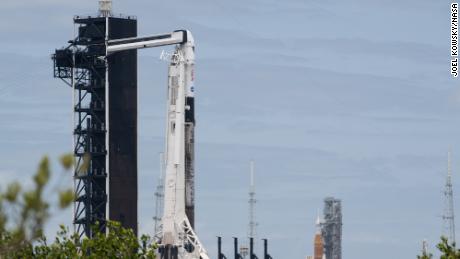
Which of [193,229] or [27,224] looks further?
[193,229]

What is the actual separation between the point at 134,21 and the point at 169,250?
25.3 meters

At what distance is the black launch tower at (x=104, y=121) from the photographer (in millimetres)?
169750

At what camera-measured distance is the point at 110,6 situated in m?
175

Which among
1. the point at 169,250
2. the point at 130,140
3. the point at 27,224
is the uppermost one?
the point at 130,140

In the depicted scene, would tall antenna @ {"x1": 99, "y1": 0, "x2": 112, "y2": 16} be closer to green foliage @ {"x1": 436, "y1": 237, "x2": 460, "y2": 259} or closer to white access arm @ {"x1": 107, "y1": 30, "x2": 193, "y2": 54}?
white access arm @ {"x1": 107, "y1": 30, "x2": 193, "y2": 54}

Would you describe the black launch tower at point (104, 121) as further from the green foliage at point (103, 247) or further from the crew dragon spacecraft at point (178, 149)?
the green foliage at point (103, 247)

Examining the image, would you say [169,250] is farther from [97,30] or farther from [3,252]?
[3,252]

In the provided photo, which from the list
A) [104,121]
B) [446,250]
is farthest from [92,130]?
[446,250]

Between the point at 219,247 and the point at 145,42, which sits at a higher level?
the point at 145,42

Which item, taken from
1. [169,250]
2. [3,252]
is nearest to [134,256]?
[3,252]

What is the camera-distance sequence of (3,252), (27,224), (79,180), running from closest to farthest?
(27,224), (3,252), (79,180)

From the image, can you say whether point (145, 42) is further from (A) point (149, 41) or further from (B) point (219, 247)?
(B) point (219, 247)

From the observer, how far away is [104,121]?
170250 mm

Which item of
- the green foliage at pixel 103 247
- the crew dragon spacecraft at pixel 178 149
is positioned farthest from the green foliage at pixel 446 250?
the crew dragon spacecraft at pixel 178 149
